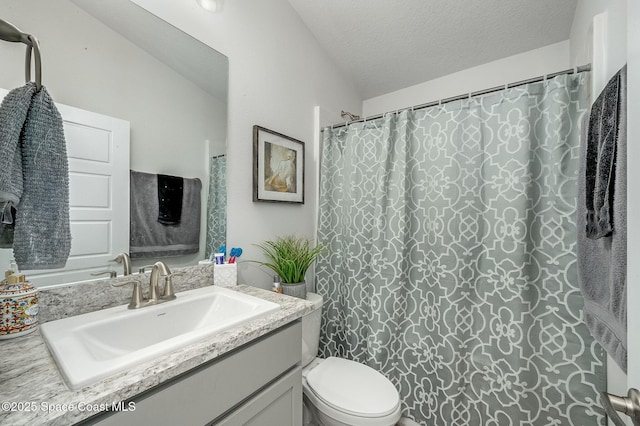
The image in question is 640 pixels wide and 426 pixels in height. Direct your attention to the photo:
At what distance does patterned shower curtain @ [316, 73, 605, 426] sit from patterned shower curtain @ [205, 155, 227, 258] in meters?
0.83

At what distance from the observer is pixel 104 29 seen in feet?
3.12

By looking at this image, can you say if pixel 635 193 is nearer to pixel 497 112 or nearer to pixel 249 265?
pixel 497 112

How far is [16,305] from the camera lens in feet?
2.33

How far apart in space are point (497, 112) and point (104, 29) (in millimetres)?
1767

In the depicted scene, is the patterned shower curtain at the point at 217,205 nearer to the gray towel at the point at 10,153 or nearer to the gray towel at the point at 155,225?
the gray towel at the point at 155,225

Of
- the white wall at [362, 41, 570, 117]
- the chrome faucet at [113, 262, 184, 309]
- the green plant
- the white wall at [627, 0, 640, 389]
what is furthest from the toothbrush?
the white wall at [362, 41, 570, 117]

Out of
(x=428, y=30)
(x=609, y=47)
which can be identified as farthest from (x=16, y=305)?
(x=428, y=30)

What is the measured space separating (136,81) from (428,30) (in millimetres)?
1761

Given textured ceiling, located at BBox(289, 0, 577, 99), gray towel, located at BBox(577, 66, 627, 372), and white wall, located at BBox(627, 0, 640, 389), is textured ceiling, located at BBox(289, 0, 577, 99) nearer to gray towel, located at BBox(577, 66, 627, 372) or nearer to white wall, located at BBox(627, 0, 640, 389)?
gray towel, located at BBox(577, 66, 627, 372)

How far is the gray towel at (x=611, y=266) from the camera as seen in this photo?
0.67 metres

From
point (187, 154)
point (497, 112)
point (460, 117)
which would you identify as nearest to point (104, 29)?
point (187, 154)

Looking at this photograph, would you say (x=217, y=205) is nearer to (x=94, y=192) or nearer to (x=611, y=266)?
(x=94, y=192)

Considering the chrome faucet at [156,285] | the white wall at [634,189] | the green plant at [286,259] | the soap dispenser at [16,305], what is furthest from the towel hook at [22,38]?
the white wall at [634,189]

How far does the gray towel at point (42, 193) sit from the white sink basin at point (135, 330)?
0.22m
